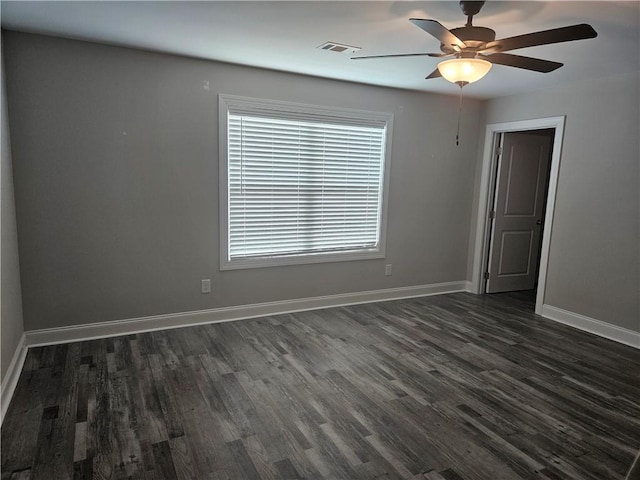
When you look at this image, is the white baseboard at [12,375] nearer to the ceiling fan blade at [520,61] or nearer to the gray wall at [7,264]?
the gray wall at [7,264]

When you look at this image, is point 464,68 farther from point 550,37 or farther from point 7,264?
point 7,264

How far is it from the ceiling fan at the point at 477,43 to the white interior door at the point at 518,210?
2.90m

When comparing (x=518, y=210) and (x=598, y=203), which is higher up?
(x=598, y=203)

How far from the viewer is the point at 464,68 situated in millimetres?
2467

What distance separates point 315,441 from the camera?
2340 millimetres

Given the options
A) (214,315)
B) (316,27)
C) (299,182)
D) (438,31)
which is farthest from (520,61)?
(214,315)

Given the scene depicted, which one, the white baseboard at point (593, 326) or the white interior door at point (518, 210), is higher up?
the white interior door at point (518, 210)

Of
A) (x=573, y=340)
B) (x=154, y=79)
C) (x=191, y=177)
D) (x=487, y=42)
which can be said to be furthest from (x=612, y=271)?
(x=154, y=79)

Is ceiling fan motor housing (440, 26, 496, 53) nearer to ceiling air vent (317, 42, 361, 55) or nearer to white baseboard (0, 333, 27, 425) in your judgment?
ceiling air vent (317, 42, 361, 55)

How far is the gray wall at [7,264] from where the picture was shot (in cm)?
270

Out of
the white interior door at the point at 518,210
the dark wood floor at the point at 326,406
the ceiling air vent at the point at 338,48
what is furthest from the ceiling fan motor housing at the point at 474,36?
the white interior door at the point at 518,210

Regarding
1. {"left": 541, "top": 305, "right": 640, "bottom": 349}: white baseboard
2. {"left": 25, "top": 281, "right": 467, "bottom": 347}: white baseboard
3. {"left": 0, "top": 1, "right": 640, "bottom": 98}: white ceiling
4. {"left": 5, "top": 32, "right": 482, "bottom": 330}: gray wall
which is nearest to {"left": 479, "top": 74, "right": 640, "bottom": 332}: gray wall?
{"left": 541, "top": 305, "right": 640, "bottom": 349}: white baseboard

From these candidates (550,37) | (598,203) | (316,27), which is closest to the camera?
(550,37)

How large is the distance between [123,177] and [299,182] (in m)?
1.69
